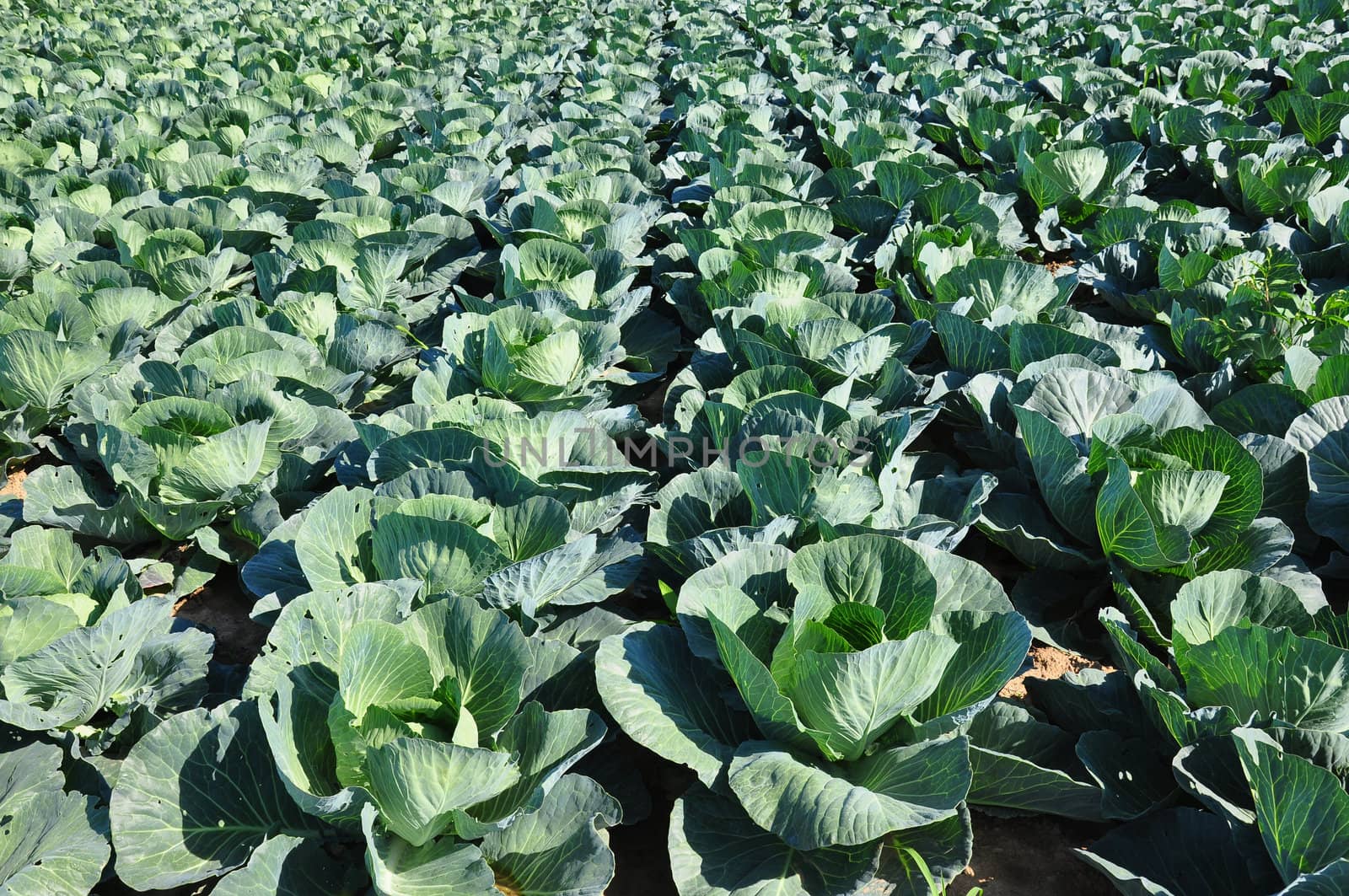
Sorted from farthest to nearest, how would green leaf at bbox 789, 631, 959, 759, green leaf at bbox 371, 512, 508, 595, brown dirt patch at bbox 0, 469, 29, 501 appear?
brown dirt patch at bbox 0, 469, 29, 501
green leaf at bbox 371, 512, 508, 595
green leaf at bbox 789, 631, 959, 759

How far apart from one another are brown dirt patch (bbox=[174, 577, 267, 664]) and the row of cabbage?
94 mm

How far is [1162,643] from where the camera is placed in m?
2.63

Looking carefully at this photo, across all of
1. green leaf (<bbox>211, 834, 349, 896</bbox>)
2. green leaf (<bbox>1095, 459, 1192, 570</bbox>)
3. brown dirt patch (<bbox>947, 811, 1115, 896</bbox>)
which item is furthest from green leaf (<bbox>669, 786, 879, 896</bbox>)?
green leaf (<bbox>1095, 459, 1192, 570</bbox>)

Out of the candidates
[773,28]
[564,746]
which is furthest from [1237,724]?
[773,28]

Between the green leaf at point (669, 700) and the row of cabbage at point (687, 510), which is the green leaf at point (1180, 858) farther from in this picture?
the green leaf at point (669, 700)

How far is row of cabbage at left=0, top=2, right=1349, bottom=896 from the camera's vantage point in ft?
7.38

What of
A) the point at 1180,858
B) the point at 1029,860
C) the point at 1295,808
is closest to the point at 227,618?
the point at 1029,860

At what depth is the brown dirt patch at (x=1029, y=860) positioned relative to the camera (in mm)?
2449

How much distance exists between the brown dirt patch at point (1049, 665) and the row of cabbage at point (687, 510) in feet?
0.35

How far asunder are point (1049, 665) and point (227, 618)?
9.40 ft

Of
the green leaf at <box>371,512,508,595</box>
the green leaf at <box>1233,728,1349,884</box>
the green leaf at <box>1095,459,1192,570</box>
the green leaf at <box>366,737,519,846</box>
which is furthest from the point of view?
the green leaf at <box>1095,459,1192,570</box>

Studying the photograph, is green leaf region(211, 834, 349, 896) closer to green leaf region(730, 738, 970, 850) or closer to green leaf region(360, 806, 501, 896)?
green leaf region(360, 806, 501, 896)

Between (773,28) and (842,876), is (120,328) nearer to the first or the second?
(842,876)

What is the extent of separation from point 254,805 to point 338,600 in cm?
52
